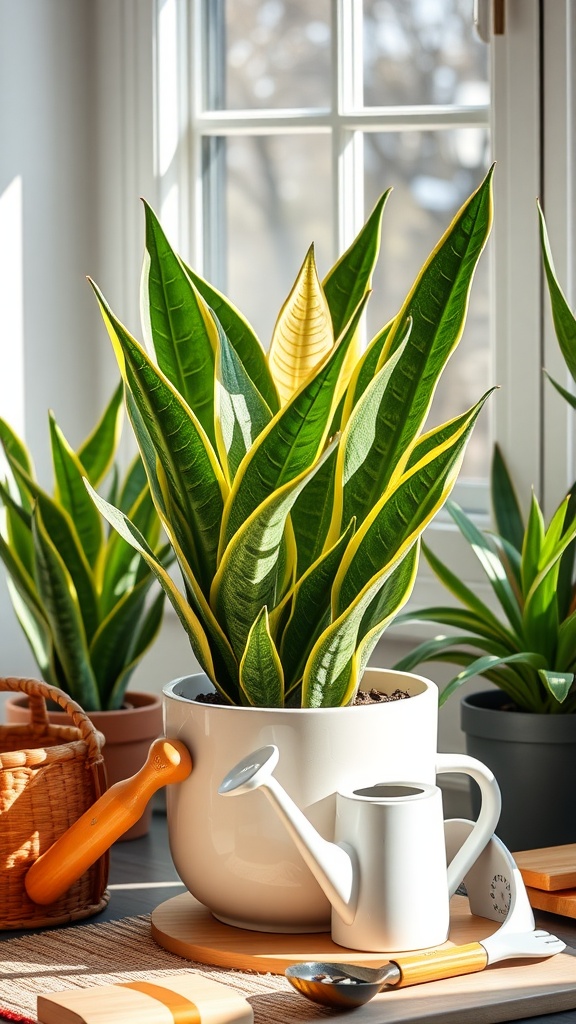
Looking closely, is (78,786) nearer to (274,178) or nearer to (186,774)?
(186,774)

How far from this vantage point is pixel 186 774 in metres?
0.82

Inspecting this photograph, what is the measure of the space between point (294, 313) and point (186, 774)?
311 millimetres

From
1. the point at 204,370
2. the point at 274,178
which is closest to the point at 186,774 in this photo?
the point at 204,370

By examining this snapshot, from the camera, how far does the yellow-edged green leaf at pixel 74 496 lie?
50.3 inches

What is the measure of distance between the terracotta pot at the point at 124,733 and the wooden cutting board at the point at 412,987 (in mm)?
356

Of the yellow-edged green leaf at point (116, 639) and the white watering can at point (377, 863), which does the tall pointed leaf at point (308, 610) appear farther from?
the yellow-edged green leaf at point (116, 639)

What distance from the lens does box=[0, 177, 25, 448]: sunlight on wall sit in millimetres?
1538

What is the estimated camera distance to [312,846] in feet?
2.48

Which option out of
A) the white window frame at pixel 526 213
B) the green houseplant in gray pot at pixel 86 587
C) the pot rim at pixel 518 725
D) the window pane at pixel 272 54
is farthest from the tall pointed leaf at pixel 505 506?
the window pane at pixel 272 54

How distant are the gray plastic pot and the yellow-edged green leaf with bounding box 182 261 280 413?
1.12 ft

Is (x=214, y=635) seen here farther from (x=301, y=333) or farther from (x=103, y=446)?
(x=103, y=446)

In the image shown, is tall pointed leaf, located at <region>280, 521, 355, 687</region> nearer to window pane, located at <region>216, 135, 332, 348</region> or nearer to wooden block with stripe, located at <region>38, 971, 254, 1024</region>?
wooden block with stripe, located at <region>38, 971, 254, 1024</region>

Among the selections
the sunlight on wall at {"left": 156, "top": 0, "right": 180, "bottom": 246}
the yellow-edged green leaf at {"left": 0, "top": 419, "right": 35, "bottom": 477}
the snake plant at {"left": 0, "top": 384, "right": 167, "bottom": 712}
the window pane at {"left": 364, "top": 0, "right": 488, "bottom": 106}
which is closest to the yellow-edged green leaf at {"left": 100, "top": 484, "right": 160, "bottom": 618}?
the snake plant at {"left": 0, "top": 384, "right": 167, "bottom": 712}

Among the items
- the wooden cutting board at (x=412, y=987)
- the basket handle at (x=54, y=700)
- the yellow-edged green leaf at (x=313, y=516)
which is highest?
the yellow-edged green leaf at (x=313, y=516)
